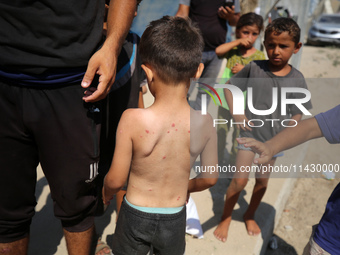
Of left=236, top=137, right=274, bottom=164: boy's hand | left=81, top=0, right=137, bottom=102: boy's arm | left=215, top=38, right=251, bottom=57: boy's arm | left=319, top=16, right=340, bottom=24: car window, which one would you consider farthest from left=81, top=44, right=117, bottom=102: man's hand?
left=319, top=16, right=340, bottom=24: car window

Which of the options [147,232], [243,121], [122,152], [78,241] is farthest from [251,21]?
[78,241]

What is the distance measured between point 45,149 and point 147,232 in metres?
0.72

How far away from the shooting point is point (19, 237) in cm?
190

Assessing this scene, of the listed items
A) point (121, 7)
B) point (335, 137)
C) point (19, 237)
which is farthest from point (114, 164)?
point (335, 137)

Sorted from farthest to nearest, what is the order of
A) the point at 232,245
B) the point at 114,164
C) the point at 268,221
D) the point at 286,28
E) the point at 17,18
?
the point at 268,221
the point at 232,245
the point at 286,28
the point at 114,164
the point at 17,18

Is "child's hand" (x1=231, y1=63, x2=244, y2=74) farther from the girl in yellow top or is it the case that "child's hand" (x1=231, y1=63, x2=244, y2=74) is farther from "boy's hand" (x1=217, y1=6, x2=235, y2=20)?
"boy's hand" (x1=217, y1=6, x2=235, y2=20)

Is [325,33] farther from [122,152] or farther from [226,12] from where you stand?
[122,152]

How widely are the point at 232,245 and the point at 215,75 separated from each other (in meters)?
2.26

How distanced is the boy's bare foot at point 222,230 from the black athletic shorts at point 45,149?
1.38 meters

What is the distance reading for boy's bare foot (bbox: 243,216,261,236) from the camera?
2889mm

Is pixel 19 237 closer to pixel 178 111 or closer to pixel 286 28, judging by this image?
pixel 178 111

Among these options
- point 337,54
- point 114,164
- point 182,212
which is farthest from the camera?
point 337,54

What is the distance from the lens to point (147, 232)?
5.75ft

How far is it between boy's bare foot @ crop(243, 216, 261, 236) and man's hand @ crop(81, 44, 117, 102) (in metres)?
1.93
